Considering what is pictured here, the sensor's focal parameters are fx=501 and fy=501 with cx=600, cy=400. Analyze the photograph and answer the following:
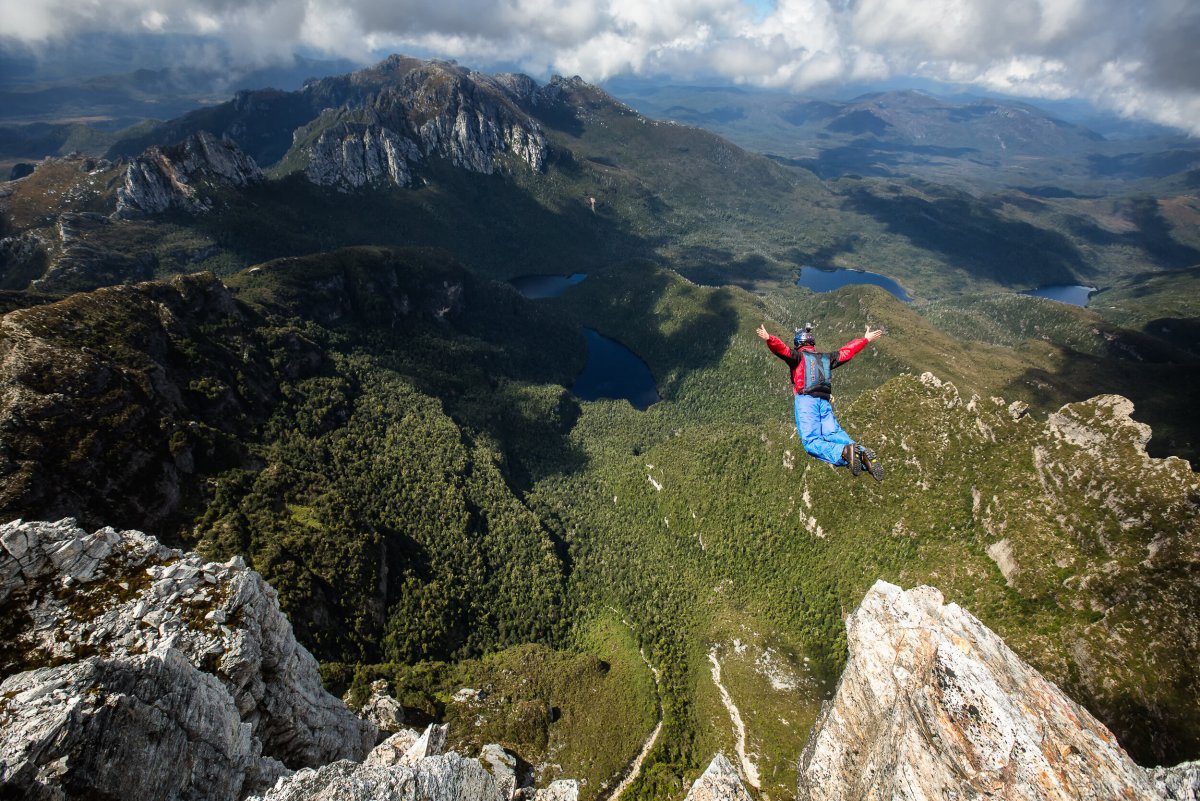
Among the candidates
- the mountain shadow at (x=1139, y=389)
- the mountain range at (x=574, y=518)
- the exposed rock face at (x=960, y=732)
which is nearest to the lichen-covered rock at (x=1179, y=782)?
the exposed rock face at (x=960, y=732)

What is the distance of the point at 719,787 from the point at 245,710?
3361cm

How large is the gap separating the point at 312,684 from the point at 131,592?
14.2 metres

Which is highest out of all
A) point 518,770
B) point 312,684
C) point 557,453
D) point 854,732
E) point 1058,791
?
point 1058,791

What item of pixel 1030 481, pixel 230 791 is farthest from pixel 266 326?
pixel 1030 481

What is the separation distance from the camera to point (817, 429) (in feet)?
92.2

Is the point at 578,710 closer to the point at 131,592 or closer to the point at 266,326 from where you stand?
the point at 131,592

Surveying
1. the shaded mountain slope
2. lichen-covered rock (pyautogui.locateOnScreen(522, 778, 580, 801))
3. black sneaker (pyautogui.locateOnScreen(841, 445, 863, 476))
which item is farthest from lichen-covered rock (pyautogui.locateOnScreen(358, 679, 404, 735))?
black sneaker (pyautogui.locateOnScreen(841, 445, 863, 476))

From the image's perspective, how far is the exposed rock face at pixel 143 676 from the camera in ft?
60.2

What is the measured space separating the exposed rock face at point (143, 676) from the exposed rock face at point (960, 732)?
3640cm

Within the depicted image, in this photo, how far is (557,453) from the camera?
148375 mm

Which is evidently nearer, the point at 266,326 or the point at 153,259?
the point at 266,326

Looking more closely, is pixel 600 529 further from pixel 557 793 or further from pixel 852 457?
pixel 852 457

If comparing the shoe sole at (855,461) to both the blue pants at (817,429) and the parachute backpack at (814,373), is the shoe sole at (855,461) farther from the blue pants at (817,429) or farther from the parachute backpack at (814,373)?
the parachute backpack at (814,373)

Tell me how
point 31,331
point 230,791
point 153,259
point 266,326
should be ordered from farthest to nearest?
1. point 153,259
2. point 266,326
3. point 31,331
4. point 230,791
